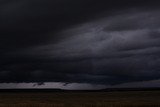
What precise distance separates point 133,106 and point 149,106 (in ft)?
10.9

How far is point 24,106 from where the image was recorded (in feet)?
199

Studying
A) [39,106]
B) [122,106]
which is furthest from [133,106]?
[39,106]

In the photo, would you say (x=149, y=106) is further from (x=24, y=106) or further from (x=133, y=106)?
(x=24, y=106)

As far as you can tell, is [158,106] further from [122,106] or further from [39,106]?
[39,106]

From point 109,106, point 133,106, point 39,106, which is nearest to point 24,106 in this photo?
point 39,106

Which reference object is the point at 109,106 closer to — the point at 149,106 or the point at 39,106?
the point at 149,106

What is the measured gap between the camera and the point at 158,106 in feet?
199

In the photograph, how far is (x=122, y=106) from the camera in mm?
61594

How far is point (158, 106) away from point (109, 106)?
33.1ft

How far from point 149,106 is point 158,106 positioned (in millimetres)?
1832

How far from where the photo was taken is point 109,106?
2411 inches

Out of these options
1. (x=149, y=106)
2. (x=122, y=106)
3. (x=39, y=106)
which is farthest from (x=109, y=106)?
(x=39, y=106)

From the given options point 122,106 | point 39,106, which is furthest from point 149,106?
point 39,106

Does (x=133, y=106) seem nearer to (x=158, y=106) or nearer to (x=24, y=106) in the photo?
(x=158, y=106)
